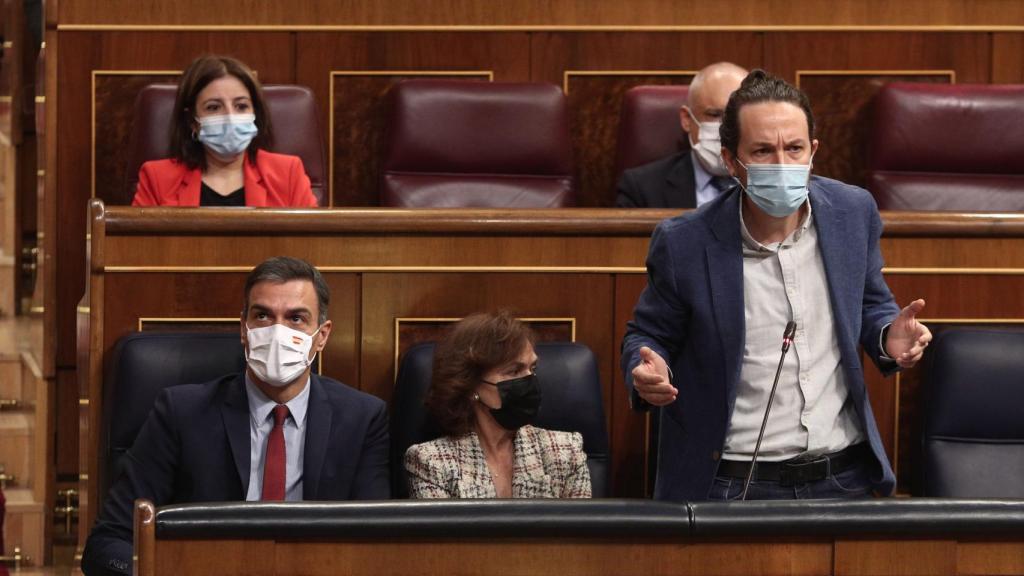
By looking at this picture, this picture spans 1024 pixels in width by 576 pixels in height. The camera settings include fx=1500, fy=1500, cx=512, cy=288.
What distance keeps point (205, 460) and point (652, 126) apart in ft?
2.44

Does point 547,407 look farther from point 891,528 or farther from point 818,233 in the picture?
point 891,528

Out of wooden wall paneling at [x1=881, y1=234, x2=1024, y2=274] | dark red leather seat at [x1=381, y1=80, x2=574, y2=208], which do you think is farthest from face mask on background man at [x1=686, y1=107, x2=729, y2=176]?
wooden wall paneling at [x1=881, y1=234, x2=1024, y2=274]

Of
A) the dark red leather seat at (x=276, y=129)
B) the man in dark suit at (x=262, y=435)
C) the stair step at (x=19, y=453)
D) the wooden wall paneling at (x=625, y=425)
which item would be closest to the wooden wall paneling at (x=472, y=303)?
the wooden wall paneling at (x=625, y=425)

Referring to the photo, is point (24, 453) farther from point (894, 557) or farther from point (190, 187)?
point (894, 557)

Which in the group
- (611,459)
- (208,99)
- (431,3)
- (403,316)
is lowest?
(611,459)

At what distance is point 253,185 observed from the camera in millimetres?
1508

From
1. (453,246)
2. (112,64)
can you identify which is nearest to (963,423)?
(453,246)

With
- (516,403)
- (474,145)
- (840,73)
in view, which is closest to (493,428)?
(516,403)

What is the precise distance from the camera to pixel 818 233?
0.99 m

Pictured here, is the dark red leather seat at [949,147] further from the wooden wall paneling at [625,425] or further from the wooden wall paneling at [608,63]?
the wooden wall paneling at [625,425]

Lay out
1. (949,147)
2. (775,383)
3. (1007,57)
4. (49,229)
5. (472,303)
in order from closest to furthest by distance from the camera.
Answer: (775,383) → (472,303) → (49,229) → (949,147) → (1007,57)

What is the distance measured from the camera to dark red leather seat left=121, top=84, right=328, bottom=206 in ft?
5.23

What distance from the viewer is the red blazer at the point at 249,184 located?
4.92 ft

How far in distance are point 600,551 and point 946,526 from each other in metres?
0.16
